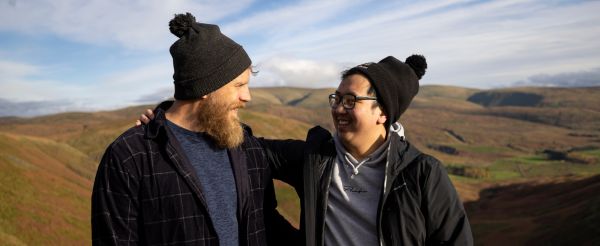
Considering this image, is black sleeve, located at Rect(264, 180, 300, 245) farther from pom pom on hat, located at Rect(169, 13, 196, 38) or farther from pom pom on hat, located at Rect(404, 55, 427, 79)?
pom pom on hat, located at Rect(404, 55, 427, 79)

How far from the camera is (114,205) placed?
169 inches

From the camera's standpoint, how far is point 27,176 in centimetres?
3142

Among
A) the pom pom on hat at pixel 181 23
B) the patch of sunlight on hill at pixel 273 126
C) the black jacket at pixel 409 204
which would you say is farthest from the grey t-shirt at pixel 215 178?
the patch of sunlight on hill at pixel 273 126

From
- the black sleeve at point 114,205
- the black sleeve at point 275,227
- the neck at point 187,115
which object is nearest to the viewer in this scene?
the black sleeve at point 114,205

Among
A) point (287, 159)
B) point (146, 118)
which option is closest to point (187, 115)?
point (146, 118)

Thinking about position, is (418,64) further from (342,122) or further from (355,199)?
(355,199)

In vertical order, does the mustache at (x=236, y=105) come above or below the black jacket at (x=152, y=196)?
above

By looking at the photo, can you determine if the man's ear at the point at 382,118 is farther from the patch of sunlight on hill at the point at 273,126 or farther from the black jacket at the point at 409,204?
the patch of sunlight on hill at the point at 273,126

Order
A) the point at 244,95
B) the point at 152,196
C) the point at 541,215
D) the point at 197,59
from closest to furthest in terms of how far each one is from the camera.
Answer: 1. the point at 152,196
2. the point at 197,59
3. the point at 244,95
4. the point at 541,215

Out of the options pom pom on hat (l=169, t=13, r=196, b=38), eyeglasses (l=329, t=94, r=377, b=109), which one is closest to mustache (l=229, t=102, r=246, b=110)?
pom pom on hat (l=169, t=13, r=196, b=38)

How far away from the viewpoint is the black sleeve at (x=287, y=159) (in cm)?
559

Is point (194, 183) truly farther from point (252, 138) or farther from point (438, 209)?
point (438, 209)

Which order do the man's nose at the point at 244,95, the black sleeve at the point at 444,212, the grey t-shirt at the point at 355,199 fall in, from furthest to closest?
the man's nose at the point at 244,95
the grey t-shirt at the point at 355,199
the black sleeve at the point at 444,212

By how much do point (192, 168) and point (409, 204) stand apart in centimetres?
216
